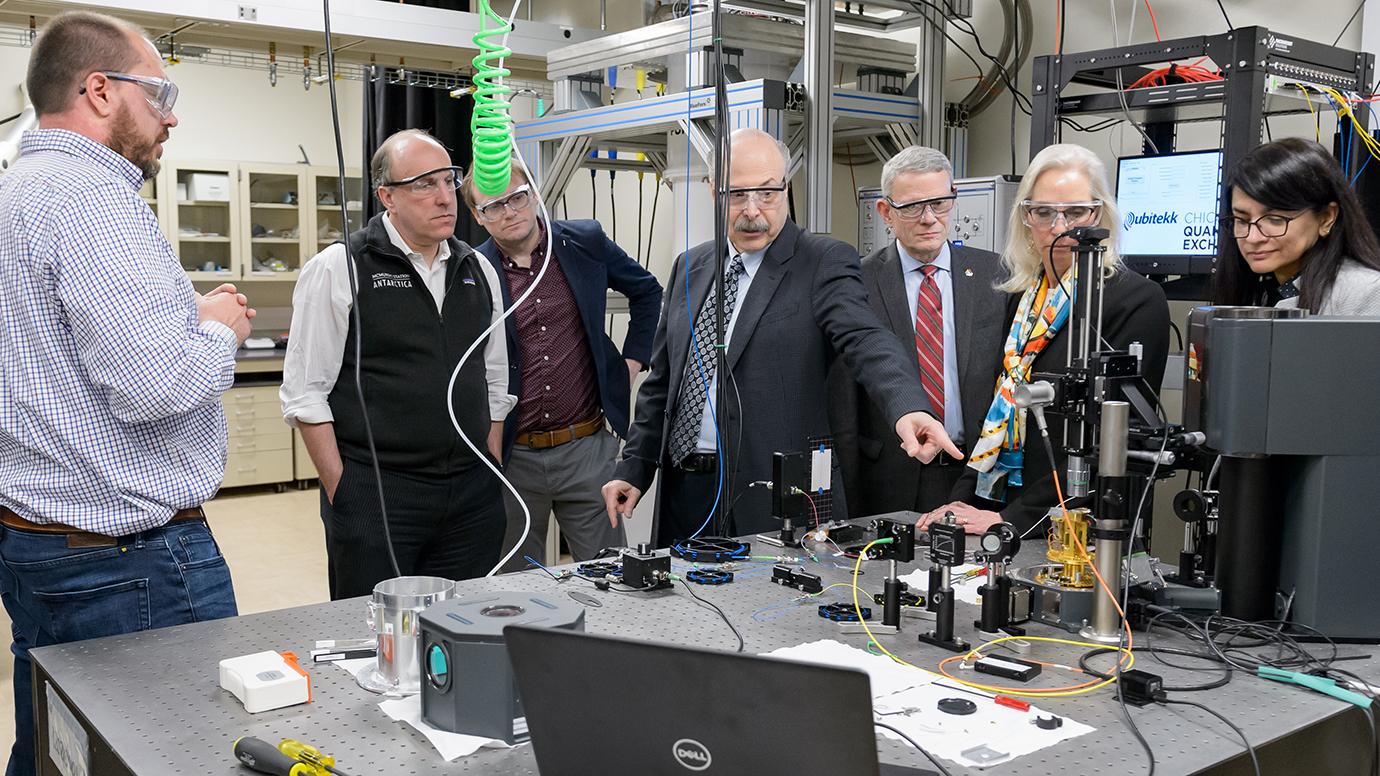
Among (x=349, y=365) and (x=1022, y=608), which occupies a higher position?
(x=349, y=365)

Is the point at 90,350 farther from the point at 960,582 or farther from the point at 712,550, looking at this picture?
the point at 960,582

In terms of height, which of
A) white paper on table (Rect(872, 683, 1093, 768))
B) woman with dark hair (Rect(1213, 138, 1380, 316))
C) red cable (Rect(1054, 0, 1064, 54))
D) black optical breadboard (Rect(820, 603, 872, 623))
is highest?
red cable (Rect(1054, 0, 1064, 54))

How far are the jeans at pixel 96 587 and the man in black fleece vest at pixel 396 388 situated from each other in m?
0.69

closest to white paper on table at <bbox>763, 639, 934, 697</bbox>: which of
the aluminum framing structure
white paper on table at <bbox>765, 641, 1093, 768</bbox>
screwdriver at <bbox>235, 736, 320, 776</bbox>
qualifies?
white paper on table at <bbox>765, 641, 1093, 768</bbox>

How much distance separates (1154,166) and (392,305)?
2071 millimetres

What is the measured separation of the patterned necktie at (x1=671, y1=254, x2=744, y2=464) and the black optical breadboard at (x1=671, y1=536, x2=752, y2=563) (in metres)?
0.39

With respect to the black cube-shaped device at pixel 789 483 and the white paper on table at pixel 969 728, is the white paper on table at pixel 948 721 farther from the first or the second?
the black cube-shaped device at pixel 789 483

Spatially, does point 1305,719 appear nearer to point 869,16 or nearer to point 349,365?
point 349,365

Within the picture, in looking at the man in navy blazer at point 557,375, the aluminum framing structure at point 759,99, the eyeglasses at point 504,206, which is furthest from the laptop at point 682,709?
the aluminum framing structure at point 759,99

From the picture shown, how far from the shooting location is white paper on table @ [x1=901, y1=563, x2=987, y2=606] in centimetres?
167

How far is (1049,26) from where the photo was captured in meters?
3.91

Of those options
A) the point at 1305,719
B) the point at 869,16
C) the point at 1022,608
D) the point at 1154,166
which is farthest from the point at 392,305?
the point at 869,16

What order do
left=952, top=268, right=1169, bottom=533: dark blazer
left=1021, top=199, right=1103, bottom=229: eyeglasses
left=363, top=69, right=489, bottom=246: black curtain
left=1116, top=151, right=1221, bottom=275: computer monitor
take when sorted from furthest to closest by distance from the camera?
left=363, top=69, right=489, bottom=246: black curtain
left=1116, top=151, right=1221, bottom=275: computer monitor
left=1021, top=199, right=1103, bottom=229: eyeglasses
left=952, top=268, right=1169, bottom=533: dark blazer

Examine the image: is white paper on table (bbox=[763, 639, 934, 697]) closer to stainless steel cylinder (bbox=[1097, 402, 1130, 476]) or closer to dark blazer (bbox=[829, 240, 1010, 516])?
stainless steel cylinder (bbox=[1097, 402, 1130, 476])
